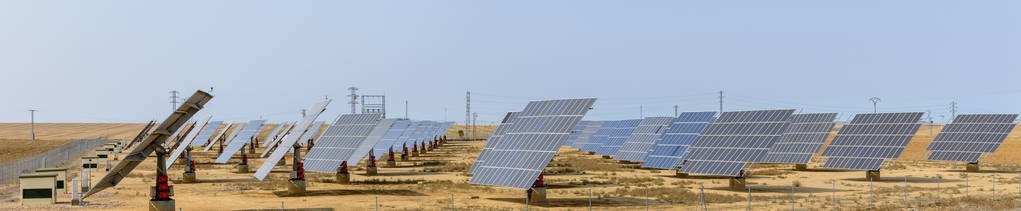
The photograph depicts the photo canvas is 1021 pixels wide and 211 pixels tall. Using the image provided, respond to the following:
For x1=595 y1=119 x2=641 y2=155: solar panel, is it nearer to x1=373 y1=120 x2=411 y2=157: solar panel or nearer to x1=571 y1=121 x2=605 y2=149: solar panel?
x1=571 y1=121 x2=605 y2=149: solar panel

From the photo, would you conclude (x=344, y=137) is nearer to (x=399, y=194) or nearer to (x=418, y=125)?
(x=399, y=194)

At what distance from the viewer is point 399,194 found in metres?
38.5

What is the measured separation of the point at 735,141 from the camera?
41.3 metres

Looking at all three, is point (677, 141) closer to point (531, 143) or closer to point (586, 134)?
point (531, 143)

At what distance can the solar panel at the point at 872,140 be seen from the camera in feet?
157

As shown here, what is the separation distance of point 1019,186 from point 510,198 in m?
23.1

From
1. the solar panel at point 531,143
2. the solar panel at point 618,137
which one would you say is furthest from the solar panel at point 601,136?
the solar panel at point 531,143

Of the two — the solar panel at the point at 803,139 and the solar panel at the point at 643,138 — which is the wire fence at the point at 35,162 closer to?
the solar panel at the point at 643,138

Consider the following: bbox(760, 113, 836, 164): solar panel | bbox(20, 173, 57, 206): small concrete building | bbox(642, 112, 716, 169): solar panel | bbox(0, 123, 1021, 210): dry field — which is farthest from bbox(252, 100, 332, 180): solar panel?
bbox(760, 113, 836, 164): solar panel

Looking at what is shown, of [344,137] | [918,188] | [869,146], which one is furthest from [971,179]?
[344,137]

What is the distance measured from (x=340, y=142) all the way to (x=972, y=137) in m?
37.0

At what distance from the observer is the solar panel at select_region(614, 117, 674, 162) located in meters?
62.5

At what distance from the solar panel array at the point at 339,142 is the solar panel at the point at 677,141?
54.2 ft

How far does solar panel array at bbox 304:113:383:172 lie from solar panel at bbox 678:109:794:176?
13.8m
